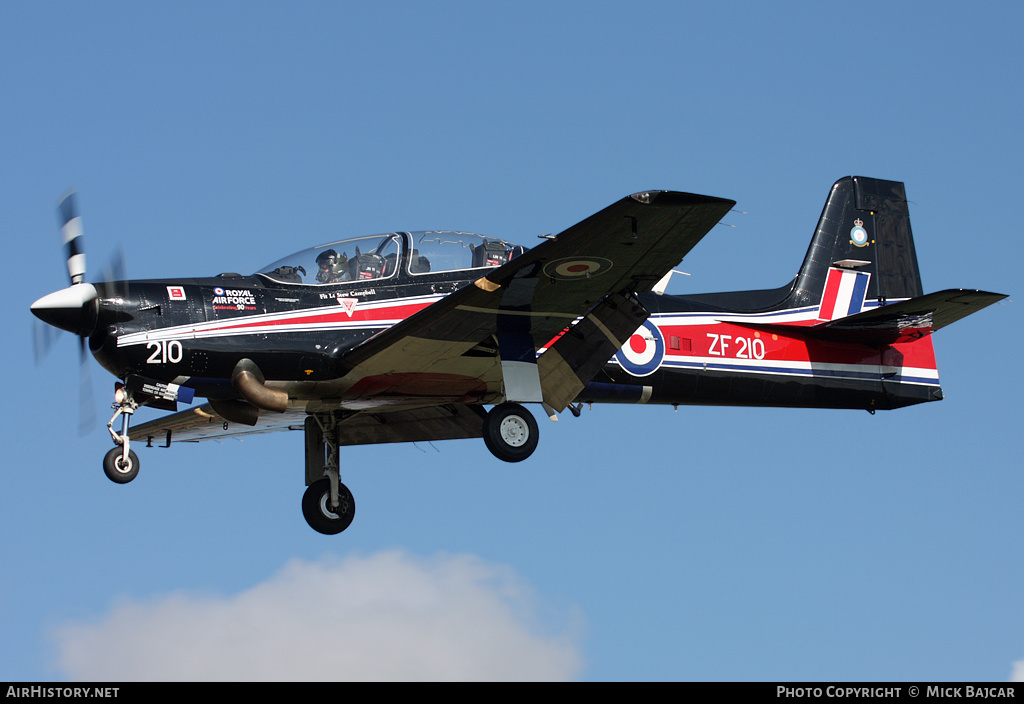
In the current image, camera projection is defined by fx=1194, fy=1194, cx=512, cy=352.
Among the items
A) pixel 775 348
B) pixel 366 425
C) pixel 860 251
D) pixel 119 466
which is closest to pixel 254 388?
pixel 119 466

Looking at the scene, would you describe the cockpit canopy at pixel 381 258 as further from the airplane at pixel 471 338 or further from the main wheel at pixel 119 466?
the main wheel at pixel 119 466

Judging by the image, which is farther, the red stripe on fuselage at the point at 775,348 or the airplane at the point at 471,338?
the red stripe on fuselage at the point at 775,348

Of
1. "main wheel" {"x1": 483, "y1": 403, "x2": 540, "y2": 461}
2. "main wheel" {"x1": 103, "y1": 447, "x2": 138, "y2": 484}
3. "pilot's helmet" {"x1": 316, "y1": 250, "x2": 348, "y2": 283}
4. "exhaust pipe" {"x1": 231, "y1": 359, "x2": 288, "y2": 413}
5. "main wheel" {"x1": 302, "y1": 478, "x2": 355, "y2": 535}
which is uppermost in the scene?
"pilot's helmet" {"x1": 316, "y1": 250, "x2": 348, "y2": 283}

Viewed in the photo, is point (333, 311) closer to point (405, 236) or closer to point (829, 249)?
point (405, 236)

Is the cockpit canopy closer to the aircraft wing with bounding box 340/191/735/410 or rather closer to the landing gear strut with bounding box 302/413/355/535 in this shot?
the aircraft wing with bounding box 340/191/735/410

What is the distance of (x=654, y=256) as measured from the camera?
40.0ft

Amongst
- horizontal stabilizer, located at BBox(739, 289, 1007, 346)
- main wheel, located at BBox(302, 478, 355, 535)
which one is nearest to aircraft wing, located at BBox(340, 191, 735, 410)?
main wheel, located at BBox(302, 478, 355, 535)

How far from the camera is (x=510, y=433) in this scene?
1352 centimetres

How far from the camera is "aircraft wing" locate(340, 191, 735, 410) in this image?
11.5 meters

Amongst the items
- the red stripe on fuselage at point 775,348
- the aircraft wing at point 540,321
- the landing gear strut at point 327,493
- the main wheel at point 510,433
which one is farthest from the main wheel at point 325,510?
the red stripe on fuselage at point 775,348

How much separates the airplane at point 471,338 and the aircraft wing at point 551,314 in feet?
0.08

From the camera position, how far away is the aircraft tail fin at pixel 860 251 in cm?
1733

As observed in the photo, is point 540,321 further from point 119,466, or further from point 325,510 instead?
point 119,466
